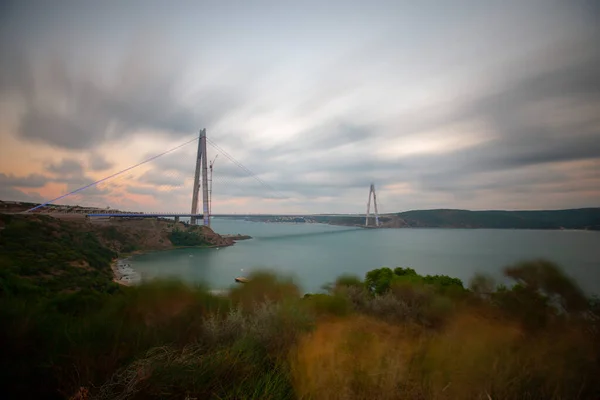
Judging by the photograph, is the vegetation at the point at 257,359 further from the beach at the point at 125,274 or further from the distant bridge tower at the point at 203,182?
the distant bridge tower at the point at 203,182

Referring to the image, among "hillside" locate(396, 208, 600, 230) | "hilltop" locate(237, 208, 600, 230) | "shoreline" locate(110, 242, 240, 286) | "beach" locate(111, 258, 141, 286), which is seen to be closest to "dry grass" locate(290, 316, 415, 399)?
"shoreline" locate(110, 242, 240, 286)

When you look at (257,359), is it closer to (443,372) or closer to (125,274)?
(443,372)

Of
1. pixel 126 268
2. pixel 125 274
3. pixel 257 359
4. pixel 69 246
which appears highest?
pixel 257 359

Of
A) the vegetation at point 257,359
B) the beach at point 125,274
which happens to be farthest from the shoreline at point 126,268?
the vegetation at point 257,359

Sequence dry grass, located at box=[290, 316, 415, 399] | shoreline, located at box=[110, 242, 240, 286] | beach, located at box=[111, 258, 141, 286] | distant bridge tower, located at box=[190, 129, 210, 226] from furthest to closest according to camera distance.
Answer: distant bridge tower, located at box=[190, 129, 210, 226], beach, located at box=[111, 258, 141, 286], shoreline, located at box=[110, 242, 240, 286], dry grass, located at box=[290, 316, 415, 399]

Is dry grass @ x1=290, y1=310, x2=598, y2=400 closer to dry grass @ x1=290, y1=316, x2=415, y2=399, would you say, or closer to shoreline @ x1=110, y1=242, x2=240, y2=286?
dry grass @ x1=290, y1=316, x2=415, y2=399

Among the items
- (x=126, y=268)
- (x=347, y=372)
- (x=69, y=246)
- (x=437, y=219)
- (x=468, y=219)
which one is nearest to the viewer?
(x=347, y=372)

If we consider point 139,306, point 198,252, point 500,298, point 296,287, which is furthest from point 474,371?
point 198,252

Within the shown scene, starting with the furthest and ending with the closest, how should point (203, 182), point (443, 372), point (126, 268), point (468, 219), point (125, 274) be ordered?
point (468, 219), point (203, 182), point (126, 268), point (125, 274), point (443, 372)

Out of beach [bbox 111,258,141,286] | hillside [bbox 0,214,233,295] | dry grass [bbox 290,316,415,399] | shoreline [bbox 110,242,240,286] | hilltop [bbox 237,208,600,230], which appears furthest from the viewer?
hilltop [bbox 237,208,600,230]

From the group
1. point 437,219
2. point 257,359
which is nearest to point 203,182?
point 257,359

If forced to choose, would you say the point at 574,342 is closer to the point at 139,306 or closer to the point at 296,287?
the point at 296,287
